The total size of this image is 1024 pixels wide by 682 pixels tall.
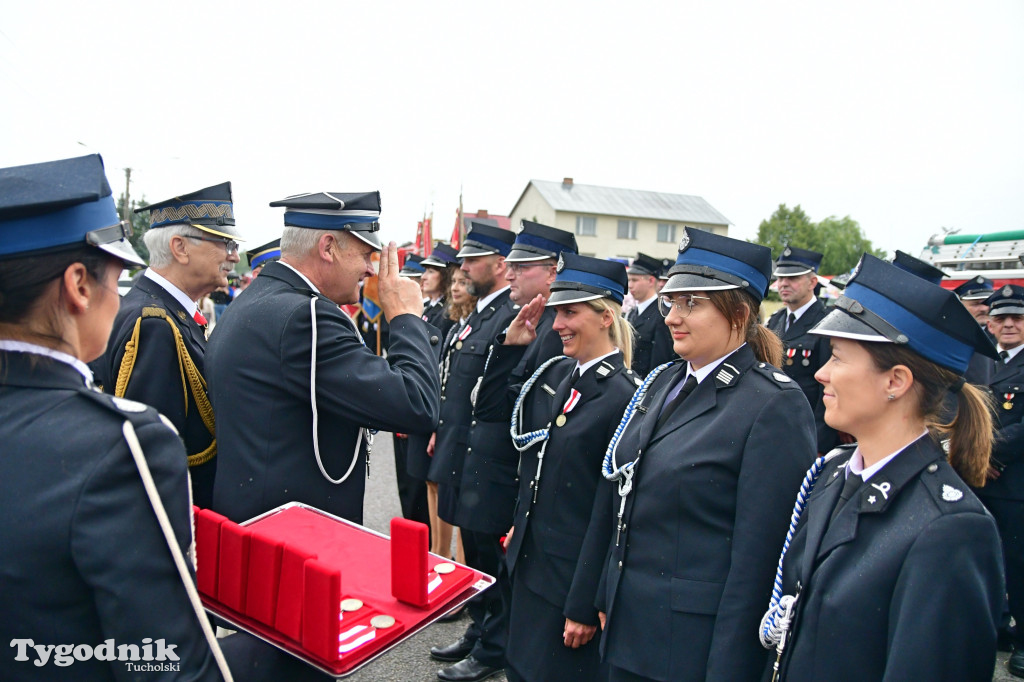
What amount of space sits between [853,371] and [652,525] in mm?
877

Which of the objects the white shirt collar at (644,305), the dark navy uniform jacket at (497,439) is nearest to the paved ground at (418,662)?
the dark navy uniform jacket at (497,439)

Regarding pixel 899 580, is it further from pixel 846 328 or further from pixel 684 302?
pixel 684 302

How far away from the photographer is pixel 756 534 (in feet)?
7.08

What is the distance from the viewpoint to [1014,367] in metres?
5.15

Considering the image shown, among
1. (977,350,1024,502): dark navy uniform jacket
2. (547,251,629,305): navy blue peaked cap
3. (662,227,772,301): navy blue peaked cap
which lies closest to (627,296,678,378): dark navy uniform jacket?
(977,350,1024,502): dark navy uniform jacket

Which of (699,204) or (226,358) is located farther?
(699,204)

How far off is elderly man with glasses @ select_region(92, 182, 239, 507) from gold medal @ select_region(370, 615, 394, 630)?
1.36 m

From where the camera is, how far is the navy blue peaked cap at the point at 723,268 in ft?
8.29

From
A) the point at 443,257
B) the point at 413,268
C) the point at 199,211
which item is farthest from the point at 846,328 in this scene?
the point at 413,268

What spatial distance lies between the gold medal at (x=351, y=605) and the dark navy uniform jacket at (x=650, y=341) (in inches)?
279

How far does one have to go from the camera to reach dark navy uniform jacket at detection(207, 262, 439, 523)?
7.59ft

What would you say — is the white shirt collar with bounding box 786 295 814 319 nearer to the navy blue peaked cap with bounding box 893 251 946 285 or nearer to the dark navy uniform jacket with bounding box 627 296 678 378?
the dark navy uniform jacket with bounding box 627 296 678 378

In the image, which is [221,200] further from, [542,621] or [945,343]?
[945,343]

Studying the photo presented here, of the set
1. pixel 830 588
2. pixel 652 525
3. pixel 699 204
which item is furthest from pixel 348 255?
pixel 699 204
